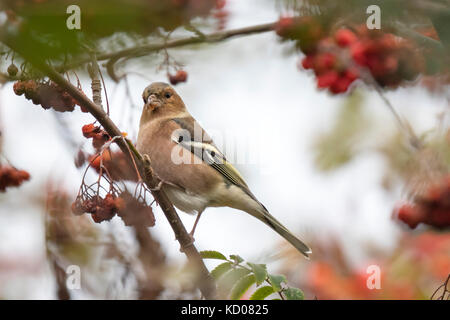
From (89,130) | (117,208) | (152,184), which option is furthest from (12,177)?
(152,184)

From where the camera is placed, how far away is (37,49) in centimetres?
88

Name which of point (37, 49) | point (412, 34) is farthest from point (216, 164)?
point (37, 49)

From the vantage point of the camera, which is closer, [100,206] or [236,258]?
[236,258]

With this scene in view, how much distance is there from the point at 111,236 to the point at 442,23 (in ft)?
6.37

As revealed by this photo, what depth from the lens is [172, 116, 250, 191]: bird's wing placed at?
3.62 meters

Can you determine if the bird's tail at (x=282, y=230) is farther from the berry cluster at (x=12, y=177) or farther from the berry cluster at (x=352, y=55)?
the berry cluster at (x=12, y=177)

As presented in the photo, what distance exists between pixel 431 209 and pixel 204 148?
156cm

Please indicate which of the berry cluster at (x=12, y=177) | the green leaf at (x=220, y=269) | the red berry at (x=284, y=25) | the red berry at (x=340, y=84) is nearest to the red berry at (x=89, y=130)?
the berry cluster at (x=12, y=177)

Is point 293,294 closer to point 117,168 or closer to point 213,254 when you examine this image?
point 213,254

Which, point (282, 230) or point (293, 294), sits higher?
point (293, 294)

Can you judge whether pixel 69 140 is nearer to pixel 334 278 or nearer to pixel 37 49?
pixel 37 49

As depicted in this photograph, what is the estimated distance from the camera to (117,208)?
2180 millimetres

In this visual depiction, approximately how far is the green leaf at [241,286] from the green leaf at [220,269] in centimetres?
8

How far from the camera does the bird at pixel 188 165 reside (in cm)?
343
